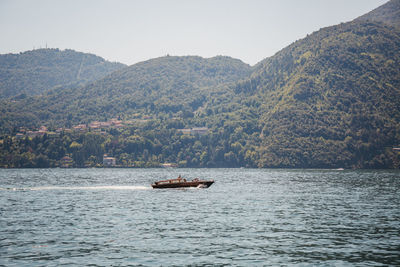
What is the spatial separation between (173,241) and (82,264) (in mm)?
11224

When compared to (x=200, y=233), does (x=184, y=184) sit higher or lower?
higher

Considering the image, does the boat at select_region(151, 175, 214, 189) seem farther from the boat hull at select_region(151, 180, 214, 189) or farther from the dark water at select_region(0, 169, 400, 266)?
the dark water at select_region(0, 169, 400, 266)

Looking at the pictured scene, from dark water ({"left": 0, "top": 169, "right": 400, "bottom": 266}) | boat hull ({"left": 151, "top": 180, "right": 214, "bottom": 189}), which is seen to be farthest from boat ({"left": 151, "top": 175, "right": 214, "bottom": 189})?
dark water ({"left": 0, "top": 169, "right": 400, "bottom": 266})

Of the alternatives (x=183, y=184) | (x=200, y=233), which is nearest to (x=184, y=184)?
(x=183, y=184)

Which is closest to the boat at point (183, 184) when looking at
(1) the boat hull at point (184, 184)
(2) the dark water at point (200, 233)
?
(1) the boat hull at point (184, 184)

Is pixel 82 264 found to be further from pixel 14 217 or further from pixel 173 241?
pixel 14 217

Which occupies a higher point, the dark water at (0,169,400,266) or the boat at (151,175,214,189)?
the boat at (151,175,214,189)

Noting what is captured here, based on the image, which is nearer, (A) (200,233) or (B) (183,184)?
(A) (200,233)

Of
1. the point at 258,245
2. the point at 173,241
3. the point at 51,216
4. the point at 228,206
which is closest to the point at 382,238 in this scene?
the point at 258,245

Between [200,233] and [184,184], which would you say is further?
[184,184]

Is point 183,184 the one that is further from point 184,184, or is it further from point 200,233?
point 200,233

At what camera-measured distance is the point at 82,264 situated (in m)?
35.9

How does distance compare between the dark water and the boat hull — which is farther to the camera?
the boat hull

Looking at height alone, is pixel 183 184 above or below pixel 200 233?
above
